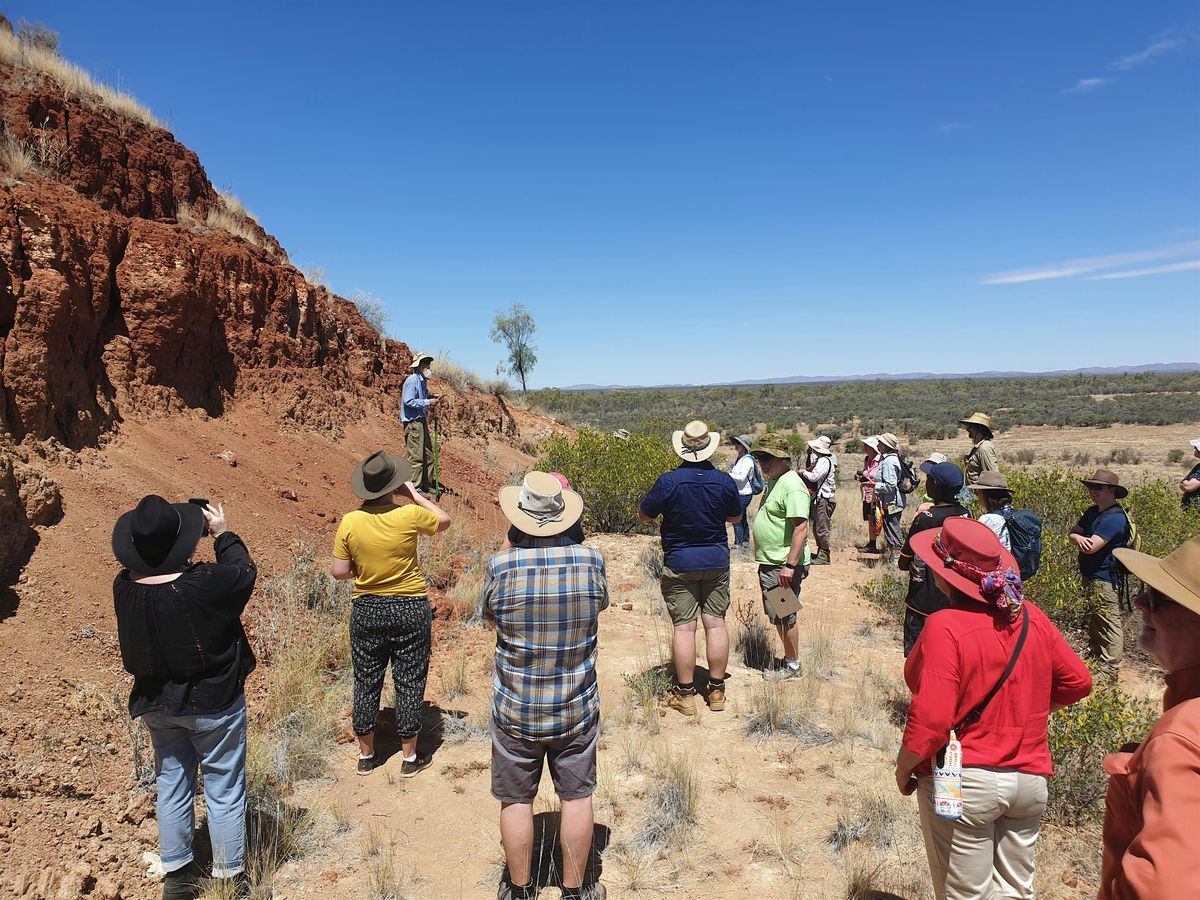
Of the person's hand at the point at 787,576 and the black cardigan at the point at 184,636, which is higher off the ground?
the black cardigan at the point at 184,636

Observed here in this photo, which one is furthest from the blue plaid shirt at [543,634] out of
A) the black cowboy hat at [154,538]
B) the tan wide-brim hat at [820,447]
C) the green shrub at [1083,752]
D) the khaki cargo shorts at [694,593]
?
the tan wide-brim hat at [820,447]

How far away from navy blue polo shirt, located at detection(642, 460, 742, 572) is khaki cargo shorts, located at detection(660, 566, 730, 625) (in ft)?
0.33

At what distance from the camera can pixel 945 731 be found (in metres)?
2.36

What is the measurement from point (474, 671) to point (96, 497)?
3.51 meters

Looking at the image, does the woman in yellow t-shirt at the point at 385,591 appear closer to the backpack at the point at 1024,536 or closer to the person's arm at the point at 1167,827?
the person's arm at the point at 1167,827

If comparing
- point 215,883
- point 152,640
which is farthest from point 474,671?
point 152,640

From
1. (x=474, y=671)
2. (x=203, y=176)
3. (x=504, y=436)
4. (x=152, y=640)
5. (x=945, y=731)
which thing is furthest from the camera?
(x=504, y=436)

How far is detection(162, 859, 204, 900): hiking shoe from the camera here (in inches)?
121

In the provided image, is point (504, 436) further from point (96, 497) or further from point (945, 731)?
point (945, 731)

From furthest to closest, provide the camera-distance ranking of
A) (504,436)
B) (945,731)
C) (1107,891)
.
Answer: (504,436)
(945,731)
(1107,891)

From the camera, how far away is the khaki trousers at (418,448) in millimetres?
9383

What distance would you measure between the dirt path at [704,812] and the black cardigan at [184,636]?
1272 mm

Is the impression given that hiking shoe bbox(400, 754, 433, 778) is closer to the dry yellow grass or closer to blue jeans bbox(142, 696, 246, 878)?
blue jeans bbox(142, 696, 246, 878)

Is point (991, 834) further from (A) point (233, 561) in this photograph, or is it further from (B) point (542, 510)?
(A) point (233, 561)
